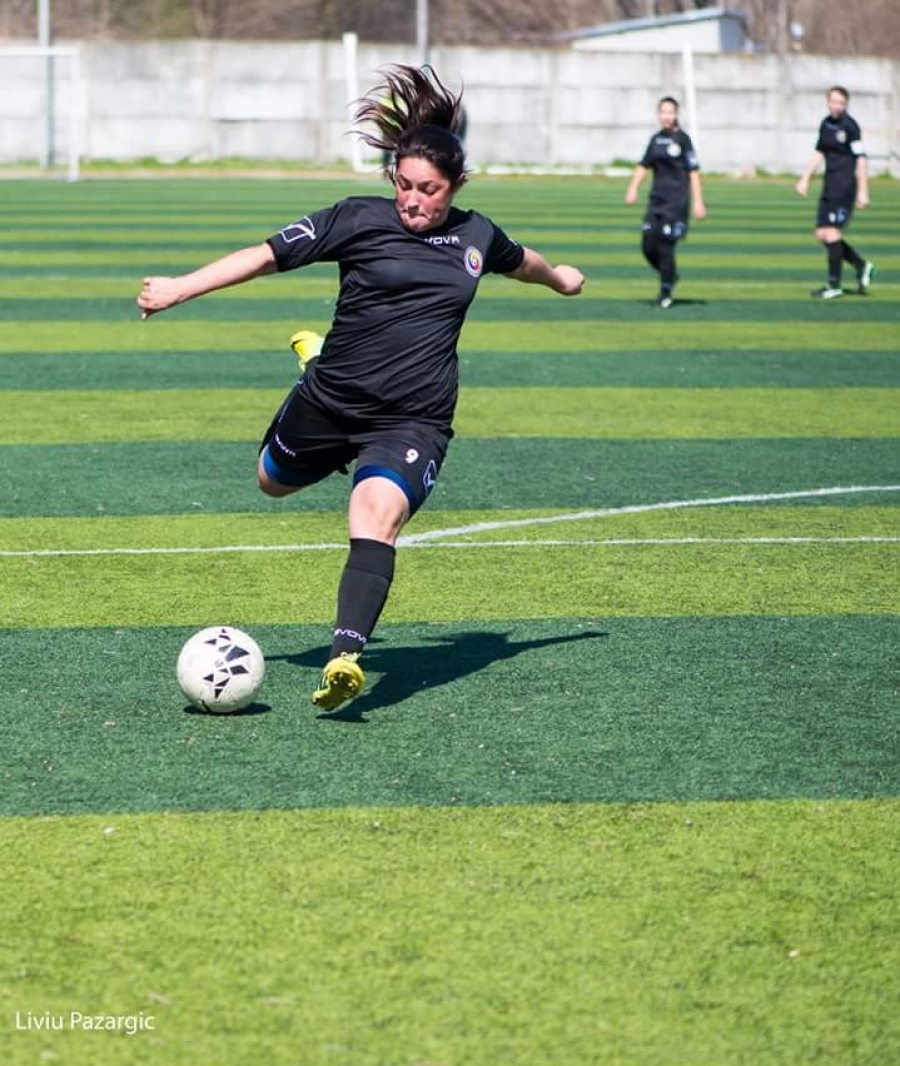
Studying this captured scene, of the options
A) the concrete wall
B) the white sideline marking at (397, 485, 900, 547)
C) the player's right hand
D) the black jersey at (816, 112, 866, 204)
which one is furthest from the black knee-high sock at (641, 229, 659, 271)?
the concrete wall

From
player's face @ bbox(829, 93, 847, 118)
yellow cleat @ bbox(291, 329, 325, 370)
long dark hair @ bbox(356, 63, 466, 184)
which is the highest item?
player's face @ bbox(829, 93, 847, 118)

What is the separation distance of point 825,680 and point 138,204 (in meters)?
29.1

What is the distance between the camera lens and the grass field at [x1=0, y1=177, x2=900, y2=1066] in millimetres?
4234

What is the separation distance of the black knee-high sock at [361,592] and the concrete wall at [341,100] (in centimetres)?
4381

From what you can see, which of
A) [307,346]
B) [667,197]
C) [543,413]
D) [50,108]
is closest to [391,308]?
[307,346]

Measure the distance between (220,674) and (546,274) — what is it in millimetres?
1951

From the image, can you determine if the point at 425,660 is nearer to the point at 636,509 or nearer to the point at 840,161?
the point at 636,509

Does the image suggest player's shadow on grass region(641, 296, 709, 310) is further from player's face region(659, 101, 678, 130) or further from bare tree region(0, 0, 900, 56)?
bare tree region(0, 0, 900, 56)

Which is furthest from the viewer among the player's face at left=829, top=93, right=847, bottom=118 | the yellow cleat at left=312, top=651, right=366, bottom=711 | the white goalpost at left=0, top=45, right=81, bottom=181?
the white goalpost at left=0, top=45, right=81, bottom=181

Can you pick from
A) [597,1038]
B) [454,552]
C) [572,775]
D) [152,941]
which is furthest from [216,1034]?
[454,552]

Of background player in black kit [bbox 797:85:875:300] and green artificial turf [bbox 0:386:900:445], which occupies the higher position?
background player in black kit [bbox 797:85:875:300]

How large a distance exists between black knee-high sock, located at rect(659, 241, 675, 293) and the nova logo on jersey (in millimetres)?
13696

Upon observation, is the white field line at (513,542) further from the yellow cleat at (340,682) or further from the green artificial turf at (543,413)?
the yellow cleat at (340,682)

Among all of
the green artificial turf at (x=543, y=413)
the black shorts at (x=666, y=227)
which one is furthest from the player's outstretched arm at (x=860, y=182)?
the green artificial turf at (x=543, y=413)
